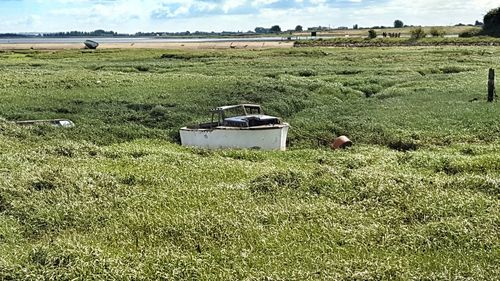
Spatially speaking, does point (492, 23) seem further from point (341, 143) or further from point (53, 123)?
point (53, 123)

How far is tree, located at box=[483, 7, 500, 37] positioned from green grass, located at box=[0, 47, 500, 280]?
93083 millimetres

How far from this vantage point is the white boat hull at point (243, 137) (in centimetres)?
2372

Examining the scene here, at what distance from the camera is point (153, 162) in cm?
1934

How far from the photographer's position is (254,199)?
49.6 ft

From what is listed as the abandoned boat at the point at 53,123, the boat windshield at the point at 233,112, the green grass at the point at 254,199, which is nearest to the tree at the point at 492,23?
the green grass at the point at 254,199

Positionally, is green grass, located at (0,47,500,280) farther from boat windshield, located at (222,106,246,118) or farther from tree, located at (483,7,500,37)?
tree, located at (483,7,500,37)

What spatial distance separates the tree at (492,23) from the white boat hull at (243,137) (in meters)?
102

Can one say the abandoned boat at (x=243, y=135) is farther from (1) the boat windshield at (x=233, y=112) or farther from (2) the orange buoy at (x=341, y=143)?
(1) the boat windshield at (x=233, y=112)

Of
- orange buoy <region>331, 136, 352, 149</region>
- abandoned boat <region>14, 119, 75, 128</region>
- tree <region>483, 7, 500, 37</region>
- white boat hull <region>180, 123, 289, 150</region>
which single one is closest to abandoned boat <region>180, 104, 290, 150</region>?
white boat hull <region>180, 123, 289, 150</region>

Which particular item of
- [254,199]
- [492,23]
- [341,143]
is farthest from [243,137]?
[492,23]

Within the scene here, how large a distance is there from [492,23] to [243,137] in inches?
4282

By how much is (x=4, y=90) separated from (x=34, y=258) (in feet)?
99.6

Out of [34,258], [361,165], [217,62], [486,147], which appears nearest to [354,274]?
[34,258]

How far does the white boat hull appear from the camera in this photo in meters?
23.7
